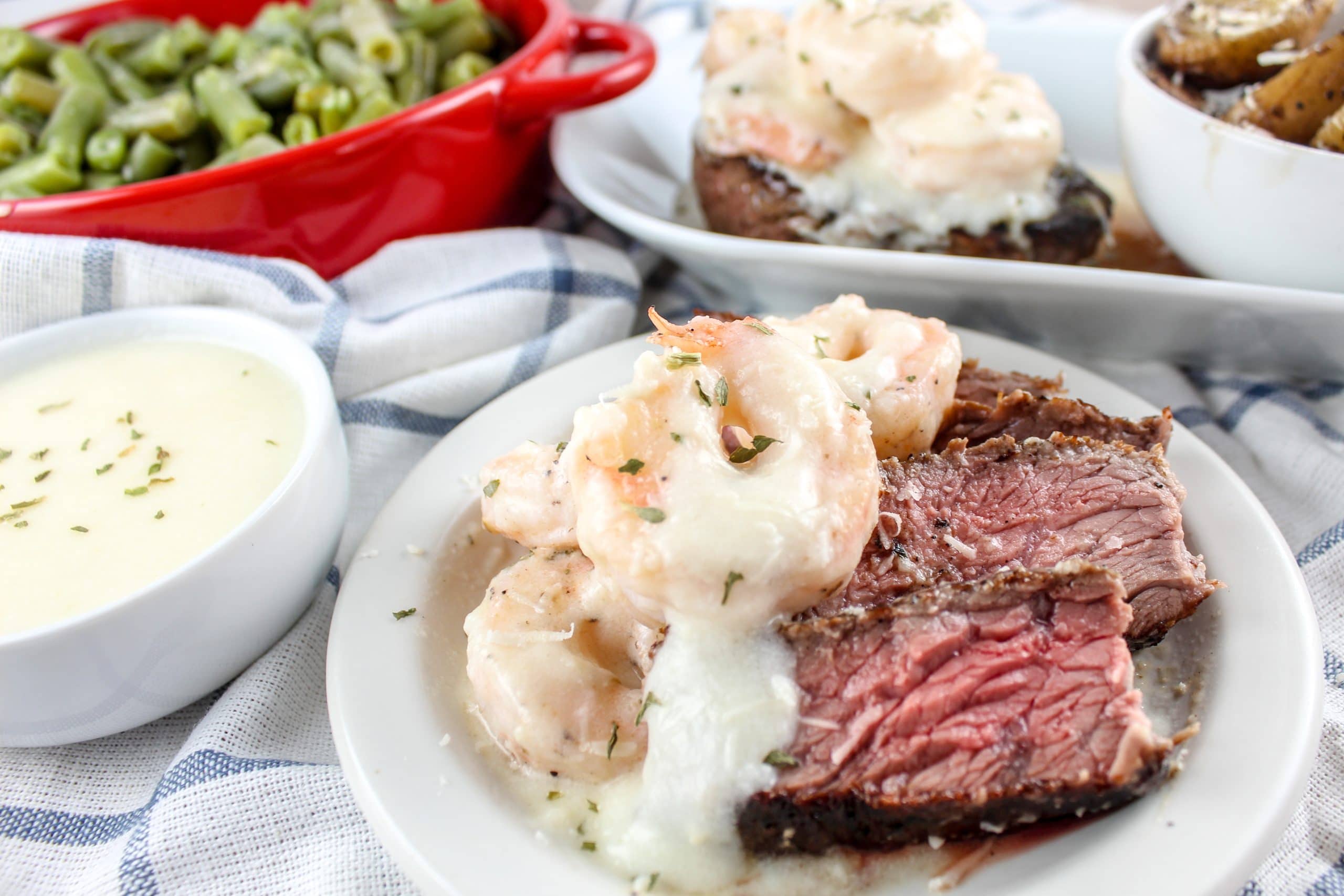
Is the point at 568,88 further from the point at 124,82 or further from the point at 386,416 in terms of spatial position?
the point at 124,82

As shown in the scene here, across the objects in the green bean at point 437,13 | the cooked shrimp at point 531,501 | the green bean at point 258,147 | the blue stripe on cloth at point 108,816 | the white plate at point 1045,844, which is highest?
the green bean at point 437,13

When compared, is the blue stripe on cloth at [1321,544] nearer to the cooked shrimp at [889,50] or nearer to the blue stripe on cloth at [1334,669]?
the blue stripe on cloth at [1334,669]

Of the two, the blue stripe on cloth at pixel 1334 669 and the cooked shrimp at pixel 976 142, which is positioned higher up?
the cooked shrimp at pixel 976 142

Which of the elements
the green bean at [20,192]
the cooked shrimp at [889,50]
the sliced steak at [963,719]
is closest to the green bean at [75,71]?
the green bean at [20,192]

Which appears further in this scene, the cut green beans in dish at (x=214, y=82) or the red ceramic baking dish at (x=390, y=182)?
the cut green beans in dish at (x=214, y=82)

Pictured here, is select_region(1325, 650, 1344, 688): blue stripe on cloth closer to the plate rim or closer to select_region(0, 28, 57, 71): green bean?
the plate rim

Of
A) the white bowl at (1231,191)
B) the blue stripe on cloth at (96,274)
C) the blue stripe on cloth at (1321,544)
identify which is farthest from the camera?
the blue stripe on cloth at (96,274)
